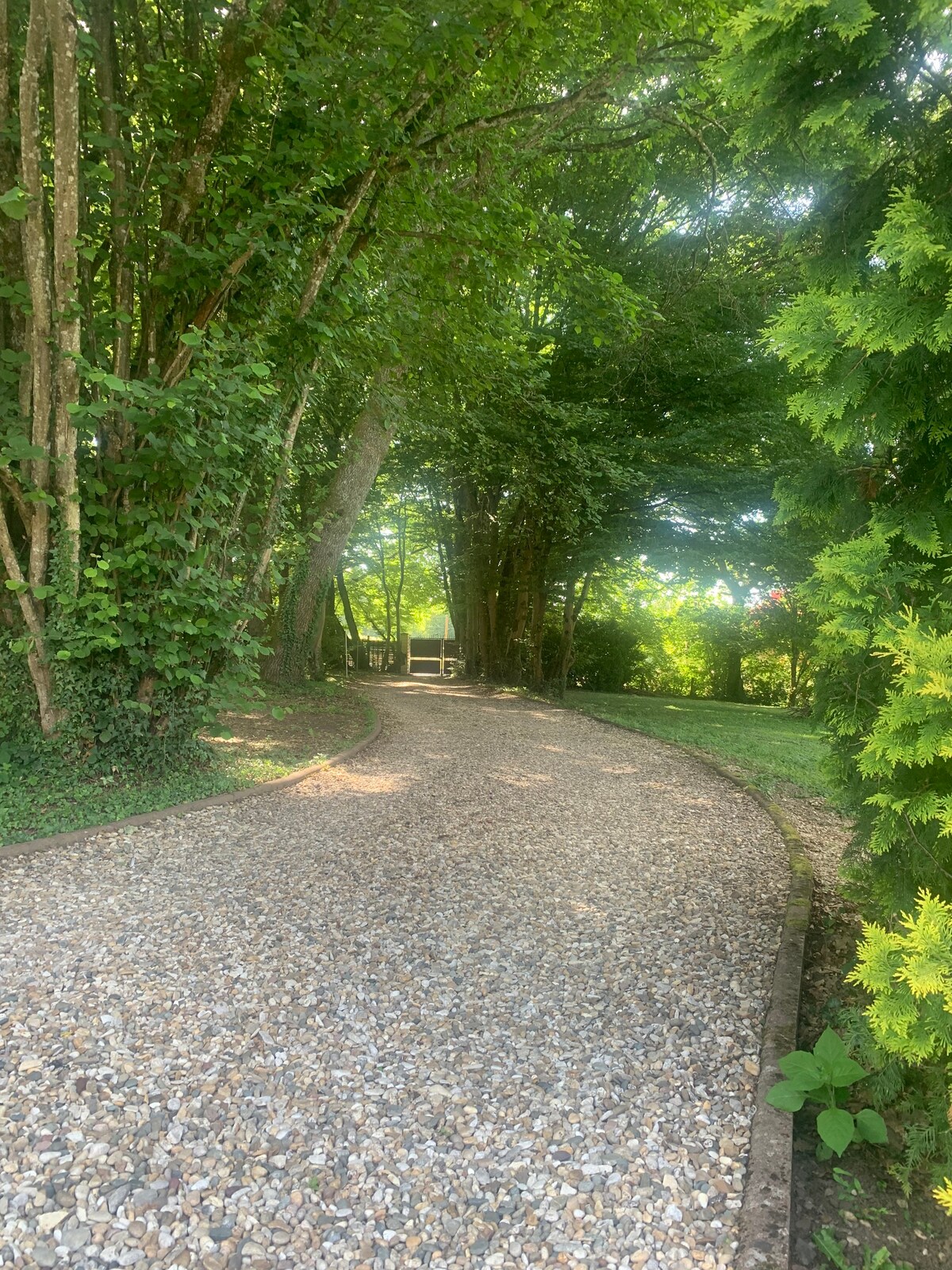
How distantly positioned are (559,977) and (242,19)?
5.74 metres

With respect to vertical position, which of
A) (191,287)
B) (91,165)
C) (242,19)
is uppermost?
(242,19)

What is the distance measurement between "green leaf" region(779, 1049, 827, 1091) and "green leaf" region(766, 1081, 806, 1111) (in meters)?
0.02

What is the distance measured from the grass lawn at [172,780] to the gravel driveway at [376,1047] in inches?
14.8

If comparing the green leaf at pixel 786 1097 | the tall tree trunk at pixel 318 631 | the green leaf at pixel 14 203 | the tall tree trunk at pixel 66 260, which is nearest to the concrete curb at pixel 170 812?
the tall tree trunk at pixel 66 260

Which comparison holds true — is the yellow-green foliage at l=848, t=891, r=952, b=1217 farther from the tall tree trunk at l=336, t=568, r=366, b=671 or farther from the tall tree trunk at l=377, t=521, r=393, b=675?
the tall tree trunk at l=377, t=521, r=393, b=675

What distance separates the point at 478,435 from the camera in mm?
11156

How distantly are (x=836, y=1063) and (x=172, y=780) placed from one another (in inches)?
185

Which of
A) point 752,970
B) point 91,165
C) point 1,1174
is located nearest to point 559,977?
point 752,970

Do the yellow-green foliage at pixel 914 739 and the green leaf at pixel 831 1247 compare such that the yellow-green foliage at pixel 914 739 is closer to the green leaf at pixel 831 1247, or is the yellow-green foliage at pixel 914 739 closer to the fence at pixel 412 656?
the green leaf at pixel 831 1247

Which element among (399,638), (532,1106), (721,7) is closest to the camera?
(532,1106)

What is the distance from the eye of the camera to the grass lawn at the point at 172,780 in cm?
469

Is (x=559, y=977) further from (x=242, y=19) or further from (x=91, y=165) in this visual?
(x=242, y=19)

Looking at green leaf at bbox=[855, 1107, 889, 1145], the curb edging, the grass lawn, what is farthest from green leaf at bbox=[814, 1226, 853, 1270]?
the grass lawn

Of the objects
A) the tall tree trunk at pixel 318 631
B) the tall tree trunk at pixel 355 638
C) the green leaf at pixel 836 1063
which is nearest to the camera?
the green leaf at pixel 836 1063
